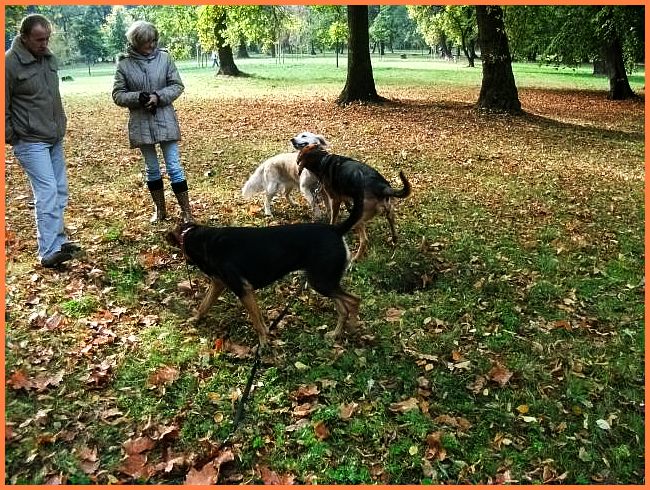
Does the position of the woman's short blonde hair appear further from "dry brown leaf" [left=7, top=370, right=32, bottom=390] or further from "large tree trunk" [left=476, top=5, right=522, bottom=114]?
"large tree trunk" [left=476, top=5, right=522, bottom=114]

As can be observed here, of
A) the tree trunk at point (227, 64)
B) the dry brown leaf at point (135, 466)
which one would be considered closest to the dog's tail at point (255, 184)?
the dry brown leaf at point (135, 466)

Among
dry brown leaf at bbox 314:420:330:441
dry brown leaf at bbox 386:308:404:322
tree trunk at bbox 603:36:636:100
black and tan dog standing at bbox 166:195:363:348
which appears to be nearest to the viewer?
dry brown leaf at bbox 314:420:330:441

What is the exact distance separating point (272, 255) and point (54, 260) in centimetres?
296

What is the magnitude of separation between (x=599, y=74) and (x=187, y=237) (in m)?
43.3

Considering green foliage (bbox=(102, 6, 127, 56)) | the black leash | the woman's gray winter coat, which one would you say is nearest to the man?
the woman's gray winter coat

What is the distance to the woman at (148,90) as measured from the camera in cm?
622

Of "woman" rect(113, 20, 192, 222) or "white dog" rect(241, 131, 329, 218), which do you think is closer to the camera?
"woman" rect(113, 20, 192, 222)

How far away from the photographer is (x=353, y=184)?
610cm

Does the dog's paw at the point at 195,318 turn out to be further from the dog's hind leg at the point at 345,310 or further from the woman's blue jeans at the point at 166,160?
the woman's blue jeans at the point at 166,160

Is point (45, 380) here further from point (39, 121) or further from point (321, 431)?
point (39, 121)

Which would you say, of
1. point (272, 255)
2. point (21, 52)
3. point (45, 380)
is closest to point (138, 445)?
point (45, 380)

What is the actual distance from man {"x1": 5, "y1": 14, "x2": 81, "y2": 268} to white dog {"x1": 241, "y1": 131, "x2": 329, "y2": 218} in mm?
2514

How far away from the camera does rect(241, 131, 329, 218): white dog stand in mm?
7094

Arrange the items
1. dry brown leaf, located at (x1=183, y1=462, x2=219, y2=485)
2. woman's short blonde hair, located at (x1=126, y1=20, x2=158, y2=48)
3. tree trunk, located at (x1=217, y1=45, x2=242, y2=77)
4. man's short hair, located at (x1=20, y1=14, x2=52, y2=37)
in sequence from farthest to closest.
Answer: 1. tree trunk, located at (x1=217, y1=45, x2=242, y2=77)
2. woman's short blonde hair, located at (x1=126, y1=20, x2=158, y2=48)
3. man's short hair, located at (x1=20, y1=14, x2=52, y2=37)
4. dry brown leaf, located at (x1=183, y1=462, x2=219, y2=485)
